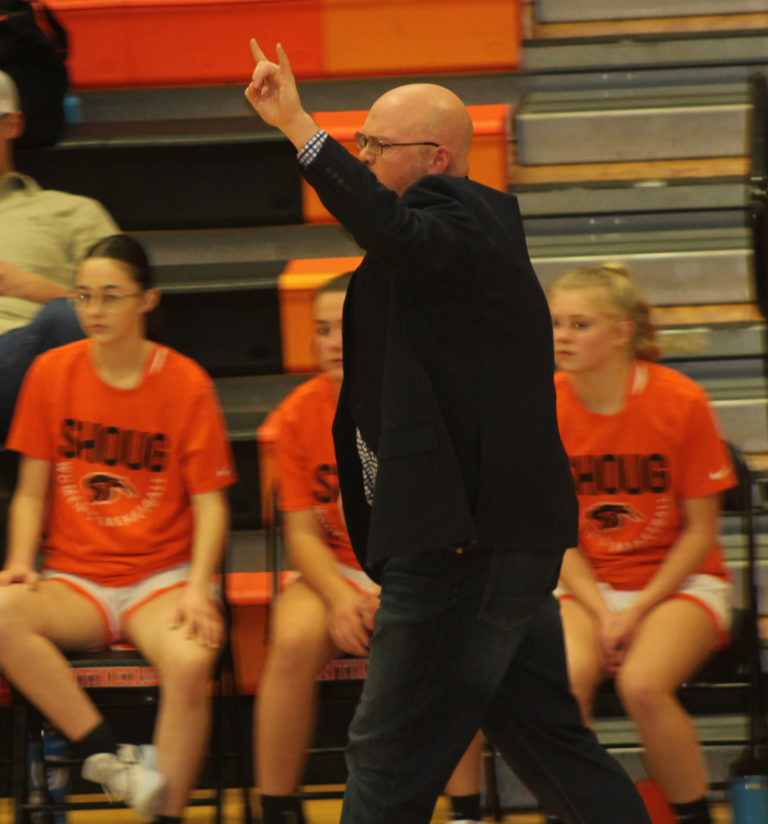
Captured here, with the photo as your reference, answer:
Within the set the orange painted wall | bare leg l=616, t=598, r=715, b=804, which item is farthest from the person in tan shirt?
bare leg l=616, t=598, r=715, b=804

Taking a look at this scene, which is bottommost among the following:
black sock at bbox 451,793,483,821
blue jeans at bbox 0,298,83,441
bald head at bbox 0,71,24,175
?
black sock at bbox 451,793,483,821

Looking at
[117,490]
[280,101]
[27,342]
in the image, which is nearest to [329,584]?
[117,490]

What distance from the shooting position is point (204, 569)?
2551mm

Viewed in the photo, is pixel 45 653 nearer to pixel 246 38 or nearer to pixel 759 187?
pixel 759 187

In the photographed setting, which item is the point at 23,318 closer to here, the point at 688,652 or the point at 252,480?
the point at 252,480

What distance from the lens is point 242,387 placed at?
11.5 feet

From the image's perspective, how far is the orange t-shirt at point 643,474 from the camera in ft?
8.33

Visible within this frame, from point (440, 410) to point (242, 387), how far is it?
183cm

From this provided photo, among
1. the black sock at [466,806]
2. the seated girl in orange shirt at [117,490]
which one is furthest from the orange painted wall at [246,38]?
the black sock at [466,806]

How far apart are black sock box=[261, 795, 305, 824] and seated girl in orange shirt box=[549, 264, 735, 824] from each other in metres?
0.60

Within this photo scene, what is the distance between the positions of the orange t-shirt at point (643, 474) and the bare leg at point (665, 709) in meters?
0.20

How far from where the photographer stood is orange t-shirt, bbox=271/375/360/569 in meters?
2.63

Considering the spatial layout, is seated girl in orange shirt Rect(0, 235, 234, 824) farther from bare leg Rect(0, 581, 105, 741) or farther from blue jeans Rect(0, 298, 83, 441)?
blue jeans Rect(0, 298, 83, 441)

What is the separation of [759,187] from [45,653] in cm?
174
